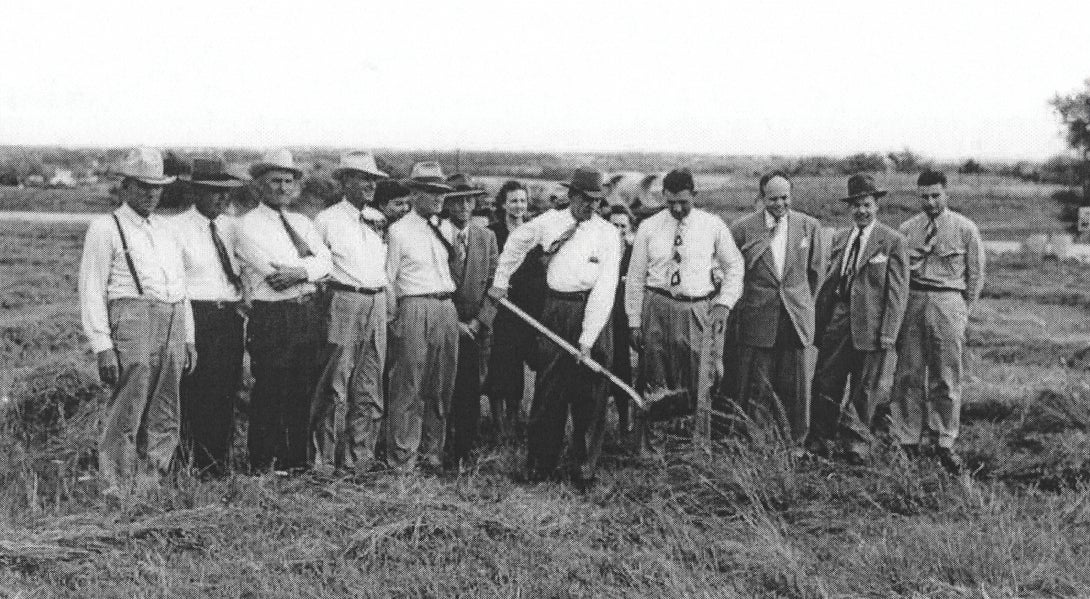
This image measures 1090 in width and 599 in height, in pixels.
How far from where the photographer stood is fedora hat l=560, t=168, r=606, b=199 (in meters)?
6.29

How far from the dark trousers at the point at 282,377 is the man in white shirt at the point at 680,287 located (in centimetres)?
189

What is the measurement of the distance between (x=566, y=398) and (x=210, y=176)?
2374 mm

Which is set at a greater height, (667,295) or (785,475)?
(667,295)

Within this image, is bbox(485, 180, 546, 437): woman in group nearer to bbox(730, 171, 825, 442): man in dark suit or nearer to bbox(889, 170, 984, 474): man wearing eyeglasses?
bbox(730, 171, 825, 442): man in dark suit

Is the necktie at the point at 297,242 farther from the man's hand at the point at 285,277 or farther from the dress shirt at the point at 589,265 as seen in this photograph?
the dress shirt at the point at 589,265

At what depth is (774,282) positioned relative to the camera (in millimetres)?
6953

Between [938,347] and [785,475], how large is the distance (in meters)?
1.95

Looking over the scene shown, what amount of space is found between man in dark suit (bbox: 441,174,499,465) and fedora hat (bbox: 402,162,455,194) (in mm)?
251

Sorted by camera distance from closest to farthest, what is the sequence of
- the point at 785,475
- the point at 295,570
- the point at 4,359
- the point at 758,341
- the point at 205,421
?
the point at 295,570, the point at 785,475, the point at 205,421, the point at 758,341, the point at 4,359

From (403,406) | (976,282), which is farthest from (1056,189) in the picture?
(403,406)

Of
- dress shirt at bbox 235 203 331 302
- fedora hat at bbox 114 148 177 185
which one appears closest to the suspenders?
fedora hat at bbox 114 148 177 185

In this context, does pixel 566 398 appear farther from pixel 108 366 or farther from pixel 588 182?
pixel 108 366

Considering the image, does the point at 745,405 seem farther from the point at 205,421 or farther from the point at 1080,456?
the point at 205,421

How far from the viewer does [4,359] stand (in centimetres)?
968
